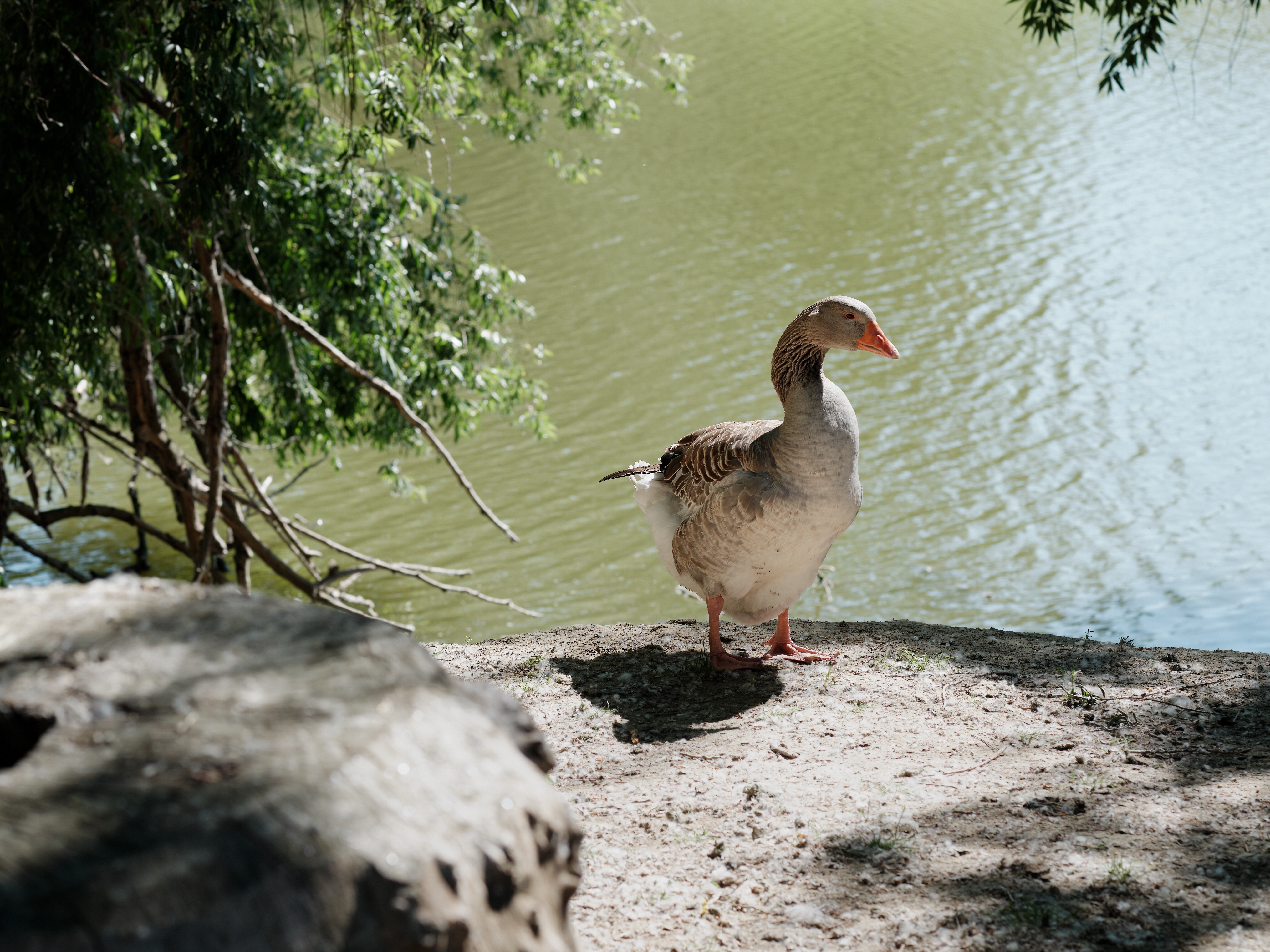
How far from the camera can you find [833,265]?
15.5m

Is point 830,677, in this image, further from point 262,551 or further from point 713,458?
point 262,551

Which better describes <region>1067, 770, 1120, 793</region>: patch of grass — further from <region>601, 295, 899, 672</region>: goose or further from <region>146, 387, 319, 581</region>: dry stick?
<region>146, 387, 319, 581</region>: dry stick

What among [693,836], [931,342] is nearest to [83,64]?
[693,836]

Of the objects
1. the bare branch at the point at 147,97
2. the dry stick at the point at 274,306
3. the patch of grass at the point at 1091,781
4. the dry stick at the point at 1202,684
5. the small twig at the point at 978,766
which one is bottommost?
the dry stick at the point at 1202,684

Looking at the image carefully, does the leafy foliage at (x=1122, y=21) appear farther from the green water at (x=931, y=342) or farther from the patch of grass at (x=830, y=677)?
the patch of grass at (x=830, y=677)

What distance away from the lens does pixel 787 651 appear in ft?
17.8

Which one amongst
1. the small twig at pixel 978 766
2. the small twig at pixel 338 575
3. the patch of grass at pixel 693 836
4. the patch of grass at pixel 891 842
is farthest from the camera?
the small twig at pixel 338 575

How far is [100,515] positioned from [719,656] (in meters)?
6.00

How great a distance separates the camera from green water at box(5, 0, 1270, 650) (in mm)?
9594

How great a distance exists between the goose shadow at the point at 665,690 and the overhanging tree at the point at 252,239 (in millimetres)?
1522

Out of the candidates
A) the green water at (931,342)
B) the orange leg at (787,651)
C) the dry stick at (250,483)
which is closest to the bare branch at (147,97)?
the dry stick at (250,483)

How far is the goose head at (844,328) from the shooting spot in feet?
16.5

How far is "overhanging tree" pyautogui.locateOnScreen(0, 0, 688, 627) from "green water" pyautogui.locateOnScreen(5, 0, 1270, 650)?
1.22 m

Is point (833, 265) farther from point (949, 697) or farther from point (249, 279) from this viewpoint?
point (949, 697)
